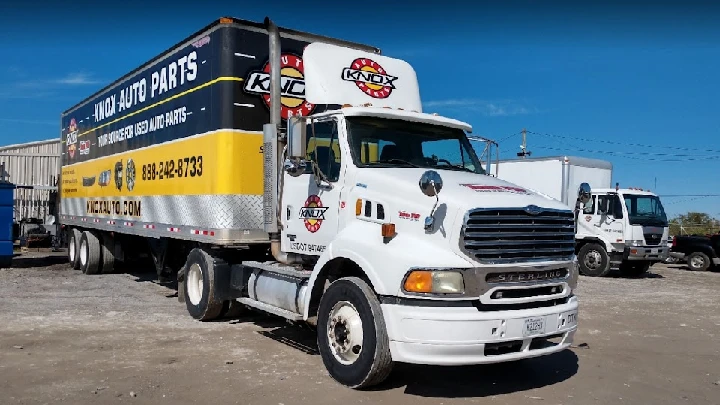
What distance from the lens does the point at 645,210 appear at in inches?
680

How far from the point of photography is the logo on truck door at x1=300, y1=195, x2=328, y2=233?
6618mm

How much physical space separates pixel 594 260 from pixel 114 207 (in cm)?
1225

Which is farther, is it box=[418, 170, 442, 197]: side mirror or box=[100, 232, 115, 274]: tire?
box=[100, 232, 115, 274]: tire

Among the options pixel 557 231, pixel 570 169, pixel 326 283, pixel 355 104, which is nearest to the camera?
pixel 557 231

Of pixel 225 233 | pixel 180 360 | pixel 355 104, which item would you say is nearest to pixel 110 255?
pixel 225 233

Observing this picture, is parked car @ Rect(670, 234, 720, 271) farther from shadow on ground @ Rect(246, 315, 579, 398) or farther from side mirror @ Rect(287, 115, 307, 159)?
side mirror @ Rect(287, 115, 307, 159)

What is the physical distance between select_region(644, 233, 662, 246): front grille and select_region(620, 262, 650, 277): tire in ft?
2.42

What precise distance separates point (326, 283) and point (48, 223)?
19704mm

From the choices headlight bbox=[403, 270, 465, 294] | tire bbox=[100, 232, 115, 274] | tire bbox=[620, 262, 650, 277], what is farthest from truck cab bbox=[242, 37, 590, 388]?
tire bbox=[620, 262, 650, 277]

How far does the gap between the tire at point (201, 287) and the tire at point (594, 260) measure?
1176 cm

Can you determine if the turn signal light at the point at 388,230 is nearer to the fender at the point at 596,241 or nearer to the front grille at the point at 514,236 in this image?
the front grille at the point at 514,236

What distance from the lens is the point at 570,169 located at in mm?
18609

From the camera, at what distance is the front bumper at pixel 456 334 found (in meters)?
5.05

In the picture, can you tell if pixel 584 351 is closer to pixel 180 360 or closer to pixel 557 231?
pixel 557 231
